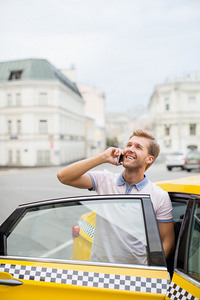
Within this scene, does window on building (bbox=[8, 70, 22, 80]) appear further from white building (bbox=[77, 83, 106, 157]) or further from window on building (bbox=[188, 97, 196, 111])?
window on building (bbox=[188, 97, 196, 111])

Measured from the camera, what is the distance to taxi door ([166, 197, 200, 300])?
1455 mm

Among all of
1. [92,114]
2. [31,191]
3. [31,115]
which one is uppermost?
[92,114]

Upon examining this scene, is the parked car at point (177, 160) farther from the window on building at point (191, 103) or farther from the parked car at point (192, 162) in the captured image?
the window on building at point (191, 103)

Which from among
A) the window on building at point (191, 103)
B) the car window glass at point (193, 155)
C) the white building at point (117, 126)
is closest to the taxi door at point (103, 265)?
the car window glass at point (193, 155)

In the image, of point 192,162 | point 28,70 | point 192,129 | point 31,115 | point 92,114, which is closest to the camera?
point 192,162

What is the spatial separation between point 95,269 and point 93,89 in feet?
201

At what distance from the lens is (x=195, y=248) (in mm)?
1621

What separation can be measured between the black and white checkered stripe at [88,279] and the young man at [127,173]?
0.50 metres

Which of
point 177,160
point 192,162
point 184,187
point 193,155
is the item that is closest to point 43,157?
point 177,160

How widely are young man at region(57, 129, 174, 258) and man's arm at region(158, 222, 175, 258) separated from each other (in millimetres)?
14

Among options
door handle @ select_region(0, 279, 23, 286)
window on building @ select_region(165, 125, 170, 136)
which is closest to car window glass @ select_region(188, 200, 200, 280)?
door handle @ select_region(0, 279, 23, 286)

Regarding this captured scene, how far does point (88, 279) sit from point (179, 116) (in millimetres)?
45621

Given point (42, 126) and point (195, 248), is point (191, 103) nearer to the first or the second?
point (42, 126)

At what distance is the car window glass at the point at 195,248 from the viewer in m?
1.56
